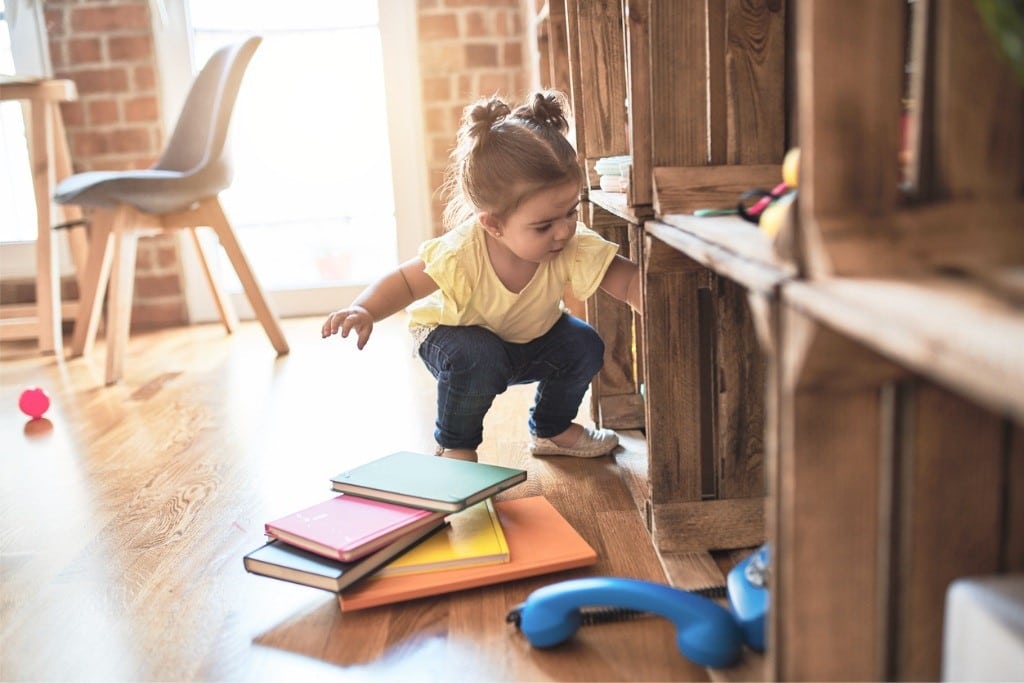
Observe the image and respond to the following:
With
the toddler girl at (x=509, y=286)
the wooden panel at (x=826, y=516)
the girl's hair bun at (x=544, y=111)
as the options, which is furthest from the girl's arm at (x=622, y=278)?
the wooden panel at (x=826, y=516)

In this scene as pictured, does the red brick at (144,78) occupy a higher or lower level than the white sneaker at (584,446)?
higher

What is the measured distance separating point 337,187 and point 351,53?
1.55 feet

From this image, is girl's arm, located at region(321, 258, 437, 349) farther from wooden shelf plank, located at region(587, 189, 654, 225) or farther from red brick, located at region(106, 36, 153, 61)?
red brick, located at region(106, 36, 153, 61)

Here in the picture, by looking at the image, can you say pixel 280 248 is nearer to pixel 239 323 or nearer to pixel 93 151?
pixel 239 323

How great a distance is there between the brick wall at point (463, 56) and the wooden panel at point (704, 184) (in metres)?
2.22

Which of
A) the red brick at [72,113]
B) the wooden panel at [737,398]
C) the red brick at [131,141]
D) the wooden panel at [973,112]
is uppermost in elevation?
the red brick at [72,113]

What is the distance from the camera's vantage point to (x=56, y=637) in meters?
1.07

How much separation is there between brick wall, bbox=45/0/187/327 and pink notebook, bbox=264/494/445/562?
2.43m

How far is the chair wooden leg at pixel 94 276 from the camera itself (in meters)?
2.63

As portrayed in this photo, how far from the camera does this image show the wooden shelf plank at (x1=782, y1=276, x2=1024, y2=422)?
1.28 feet

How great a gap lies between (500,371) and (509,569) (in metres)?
0.47

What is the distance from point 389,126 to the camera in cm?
333

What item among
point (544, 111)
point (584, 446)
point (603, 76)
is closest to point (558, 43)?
point (603, 76)

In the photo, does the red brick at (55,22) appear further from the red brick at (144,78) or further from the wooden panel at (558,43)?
the wooden panel at (558,43)
